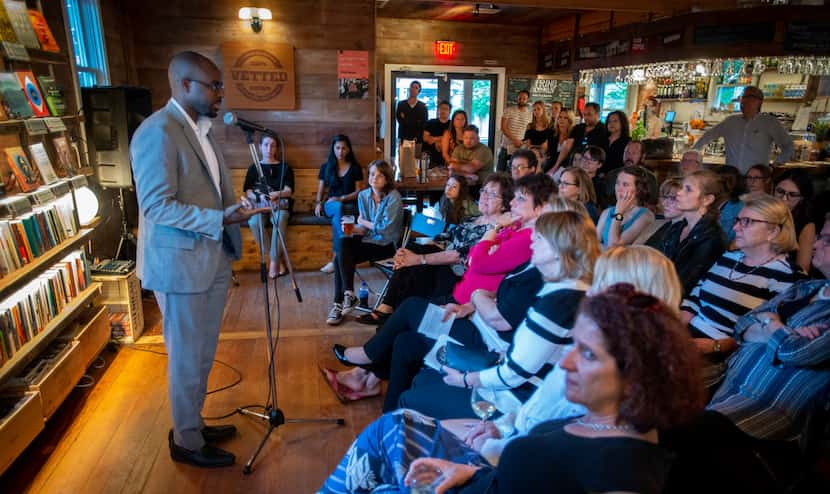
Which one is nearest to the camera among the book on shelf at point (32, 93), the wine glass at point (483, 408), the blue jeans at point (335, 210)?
the wine glass at point (483, 408)

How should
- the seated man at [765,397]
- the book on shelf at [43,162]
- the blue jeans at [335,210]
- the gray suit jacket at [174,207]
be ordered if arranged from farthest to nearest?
the blue jeans at [335,210], the book on shelf at [43,162], the gray suit jacket at [174,207], the seated man at [765,397]

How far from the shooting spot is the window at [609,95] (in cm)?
986

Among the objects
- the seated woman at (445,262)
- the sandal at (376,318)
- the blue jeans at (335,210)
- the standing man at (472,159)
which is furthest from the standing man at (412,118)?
the sandal at (376,318)

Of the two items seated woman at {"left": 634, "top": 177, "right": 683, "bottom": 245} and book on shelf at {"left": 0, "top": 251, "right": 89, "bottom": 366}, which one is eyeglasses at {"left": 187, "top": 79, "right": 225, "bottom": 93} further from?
seated woman at {"left": 634, "top": 177, "right": 683, "bottom": 245}

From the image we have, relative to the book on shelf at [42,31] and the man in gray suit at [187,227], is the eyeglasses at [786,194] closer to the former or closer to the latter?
the man in gray suit at [187,227]

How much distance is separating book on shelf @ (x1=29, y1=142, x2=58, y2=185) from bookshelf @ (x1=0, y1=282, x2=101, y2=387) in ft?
2.23

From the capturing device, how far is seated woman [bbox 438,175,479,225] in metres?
3.96

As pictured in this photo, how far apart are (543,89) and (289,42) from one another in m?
4.77

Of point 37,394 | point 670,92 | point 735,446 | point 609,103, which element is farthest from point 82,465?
point 609,103

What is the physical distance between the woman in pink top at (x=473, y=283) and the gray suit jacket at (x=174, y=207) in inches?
35.2

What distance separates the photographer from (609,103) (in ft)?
32.9

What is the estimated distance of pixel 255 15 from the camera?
4.97 m

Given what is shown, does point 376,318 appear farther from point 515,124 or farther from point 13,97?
point 515,124

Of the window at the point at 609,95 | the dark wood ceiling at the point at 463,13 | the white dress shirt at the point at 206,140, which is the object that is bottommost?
the white dress shirt at the point at 206,140
